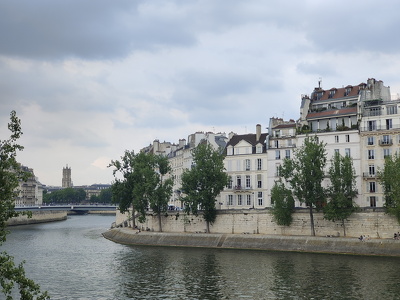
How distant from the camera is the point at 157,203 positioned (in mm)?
94188

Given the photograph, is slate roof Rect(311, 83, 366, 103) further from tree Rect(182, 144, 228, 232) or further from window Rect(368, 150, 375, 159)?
tree Rect(182, 144, 228, 232)

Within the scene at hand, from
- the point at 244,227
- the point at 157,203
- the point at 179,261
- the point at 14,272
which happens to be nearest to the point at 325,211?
the point at 244,227

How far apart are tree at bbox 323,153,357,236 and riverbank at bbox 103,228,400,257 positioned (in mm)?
3707

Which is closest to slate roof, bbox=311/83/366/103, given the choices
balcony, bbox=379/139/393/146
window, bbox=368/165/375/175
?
balcony, bbox=379/139/393/146

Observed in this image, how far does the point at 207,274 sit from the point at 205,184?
109 ft

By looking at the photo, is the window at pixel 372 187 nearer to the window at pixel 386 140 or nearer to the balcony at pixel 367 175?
the balcony at pixel 367 175

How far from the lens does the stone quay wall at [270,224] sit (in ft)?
240

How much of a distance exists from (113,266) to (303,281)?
25.2 meters

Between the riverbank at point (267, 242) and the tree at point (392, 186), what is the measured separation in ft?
14.7

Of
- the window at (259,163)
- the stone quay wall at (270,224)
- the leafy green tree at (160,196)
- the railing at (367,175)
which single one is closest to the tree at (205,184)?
the stone quay wall at (270,224)

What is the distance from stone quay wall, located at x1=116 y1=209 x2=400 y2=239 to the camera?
73.1 m

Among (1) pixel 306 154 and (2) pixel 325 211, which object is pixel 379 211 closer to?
(2) pixel 325 211

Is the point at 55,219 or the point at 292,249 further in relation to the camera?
the point at 55,219

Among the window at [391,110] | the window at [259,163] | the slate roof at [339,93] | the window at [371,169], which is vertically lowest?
the window at [371,169]
